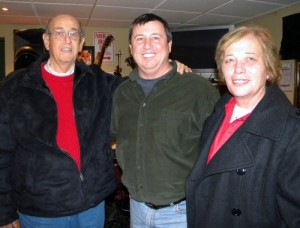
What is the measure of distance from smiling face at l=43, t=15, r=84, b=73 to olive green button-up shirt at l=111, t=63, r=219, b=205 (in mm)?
460

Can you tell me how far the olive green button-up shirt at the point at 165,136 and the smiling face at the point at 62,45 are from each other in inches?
18.1

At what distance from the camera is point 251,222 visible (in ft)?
3.72

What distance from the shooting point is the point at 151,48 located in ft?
5.30

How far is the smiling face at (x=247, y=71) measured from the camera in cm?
121

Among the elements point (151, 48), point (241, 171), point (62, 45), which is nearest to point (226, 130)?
point (241, 171)

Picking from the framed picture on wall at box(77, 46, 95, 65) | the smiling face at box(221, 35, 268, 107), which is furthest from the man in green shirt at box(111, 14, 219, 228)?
the framed picture on wall at box(77, 46, 95, 65)

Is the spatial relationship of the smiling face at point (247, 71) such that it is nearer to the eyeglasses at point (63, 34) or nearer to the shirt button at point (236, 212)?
the shirt button at point (236, 212)

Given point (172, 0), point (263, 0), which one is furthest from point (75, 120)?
point (263, 0)

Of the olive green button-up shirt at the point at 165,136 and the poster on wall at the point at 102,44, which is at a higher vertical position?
the poster on wall at the point at 102,44

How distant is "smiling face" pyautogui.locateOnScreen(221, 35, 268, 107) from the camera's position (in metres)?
1.21

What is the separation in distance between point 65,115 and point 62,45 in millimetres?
394

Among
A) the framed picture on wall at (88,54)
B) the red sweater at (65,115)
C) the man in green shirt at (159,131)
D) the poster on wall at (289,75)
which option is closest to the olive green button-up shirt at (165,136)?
the man in green shirt at (159,131)

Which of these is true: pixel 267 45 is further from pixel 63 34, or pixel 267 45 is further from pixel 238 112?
pixel 63 34

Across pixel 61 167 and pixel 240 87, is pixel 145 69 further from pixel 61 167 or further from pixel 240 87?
pixel 61 167
